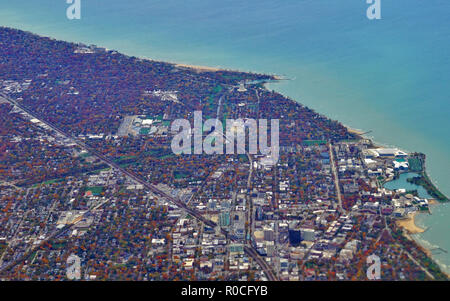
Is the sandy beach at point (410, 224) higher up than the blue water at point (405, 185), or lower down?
lower down

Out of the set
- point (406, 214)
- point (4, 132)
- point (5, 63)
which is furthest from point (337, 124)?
point (5, 63)

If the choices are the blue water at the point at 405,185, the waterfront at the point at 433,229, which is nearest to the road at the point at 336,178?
the blue water at the point at 405,185

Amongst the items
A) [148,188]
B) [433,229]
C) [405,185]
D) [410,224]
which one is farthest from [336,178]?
[148,188]

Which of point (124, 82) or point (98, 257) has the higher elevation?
point (124, 82)

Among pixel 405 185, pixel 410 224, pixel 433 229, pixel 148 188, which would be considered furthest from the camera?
pixel 148 188

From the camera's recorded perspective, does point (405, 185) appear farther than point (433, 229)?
Yes

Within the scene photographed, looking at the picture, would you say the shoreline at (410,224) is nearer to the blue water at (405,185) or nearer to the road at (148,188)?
the blue water at (405,185)

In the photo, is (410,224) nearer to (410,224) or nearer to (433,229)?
(410,224)

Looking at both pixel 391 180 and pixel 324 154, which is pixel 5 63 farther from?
pixel 391 180

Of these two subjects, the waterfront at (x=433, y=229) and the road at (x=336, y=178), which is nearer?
the waterfront at (x=433, y=229)
